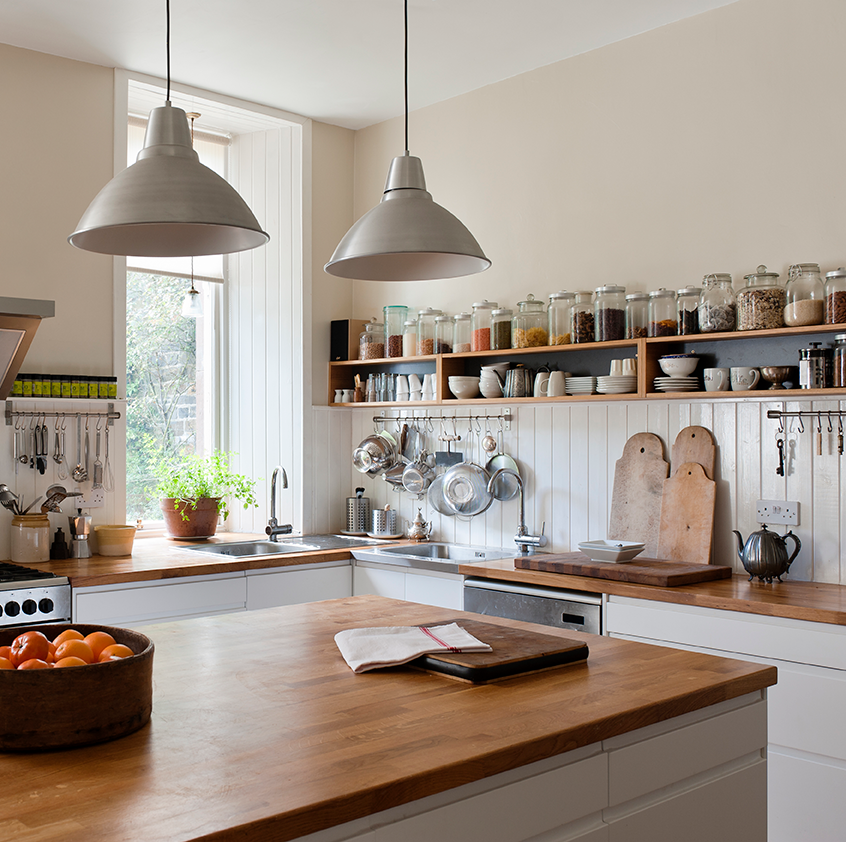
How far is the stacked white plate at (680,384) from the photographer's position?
3613mm

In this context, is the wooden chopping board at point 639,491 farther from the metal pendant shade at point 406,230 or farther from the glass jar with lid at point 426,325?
the metal pendant shade at point 406,230

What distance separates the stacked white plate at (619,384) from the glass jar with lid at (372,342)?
1.51 m

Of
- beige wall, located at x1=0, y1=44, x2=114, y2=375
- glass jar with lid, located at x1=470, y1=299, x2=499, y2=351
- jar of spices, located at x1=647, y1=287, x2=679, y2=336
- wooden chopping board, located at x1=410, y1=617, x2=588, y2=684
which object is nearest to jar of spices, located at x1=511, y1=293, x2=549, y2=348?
glass jar with lid, located at x1=470, y1=299, x2=499, y2=351

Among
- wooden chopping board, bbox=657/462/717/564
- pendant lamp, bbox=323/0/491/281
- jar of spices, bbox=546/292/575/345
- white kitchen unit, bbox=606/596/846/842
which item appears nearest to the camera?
pendant lamp, bbox=323/0/491/281

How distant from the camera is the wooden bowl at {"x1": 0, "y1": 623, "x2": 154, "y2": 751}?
4.81ft

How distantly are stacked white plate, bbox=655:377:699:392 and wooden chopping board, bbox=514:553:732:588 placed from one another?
0.70 m

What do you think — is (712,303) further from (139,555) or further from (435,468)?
(139,555)

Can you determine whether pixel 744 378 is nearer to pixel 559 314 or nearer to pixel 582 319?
pixel 582 319

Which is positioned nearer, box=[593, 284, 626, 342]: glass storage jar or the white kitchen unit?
the white kitchen unit

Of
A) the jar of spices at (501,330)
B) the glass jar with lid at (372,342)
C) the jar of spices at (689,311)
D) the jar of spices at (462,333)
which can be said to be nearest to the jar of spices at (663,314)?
the jar of spices at (689,311)

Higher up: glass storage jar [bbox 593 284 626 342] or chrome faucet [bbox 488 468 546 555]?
glass storage jar [bbox 593 284 626 342]

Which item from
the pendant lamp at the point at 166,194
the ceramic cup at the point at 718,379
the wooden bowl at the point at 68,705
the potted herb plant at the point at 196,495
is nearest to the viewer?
the wooden bowl at the point at 68,705

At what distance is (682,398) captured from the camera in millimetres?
3621

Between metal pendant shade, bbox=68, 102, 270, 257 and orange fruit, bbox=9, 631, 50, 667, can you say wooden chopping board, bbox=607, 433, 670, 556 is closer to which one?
metal pendant shade, bbox=68, 102, 270, 257
